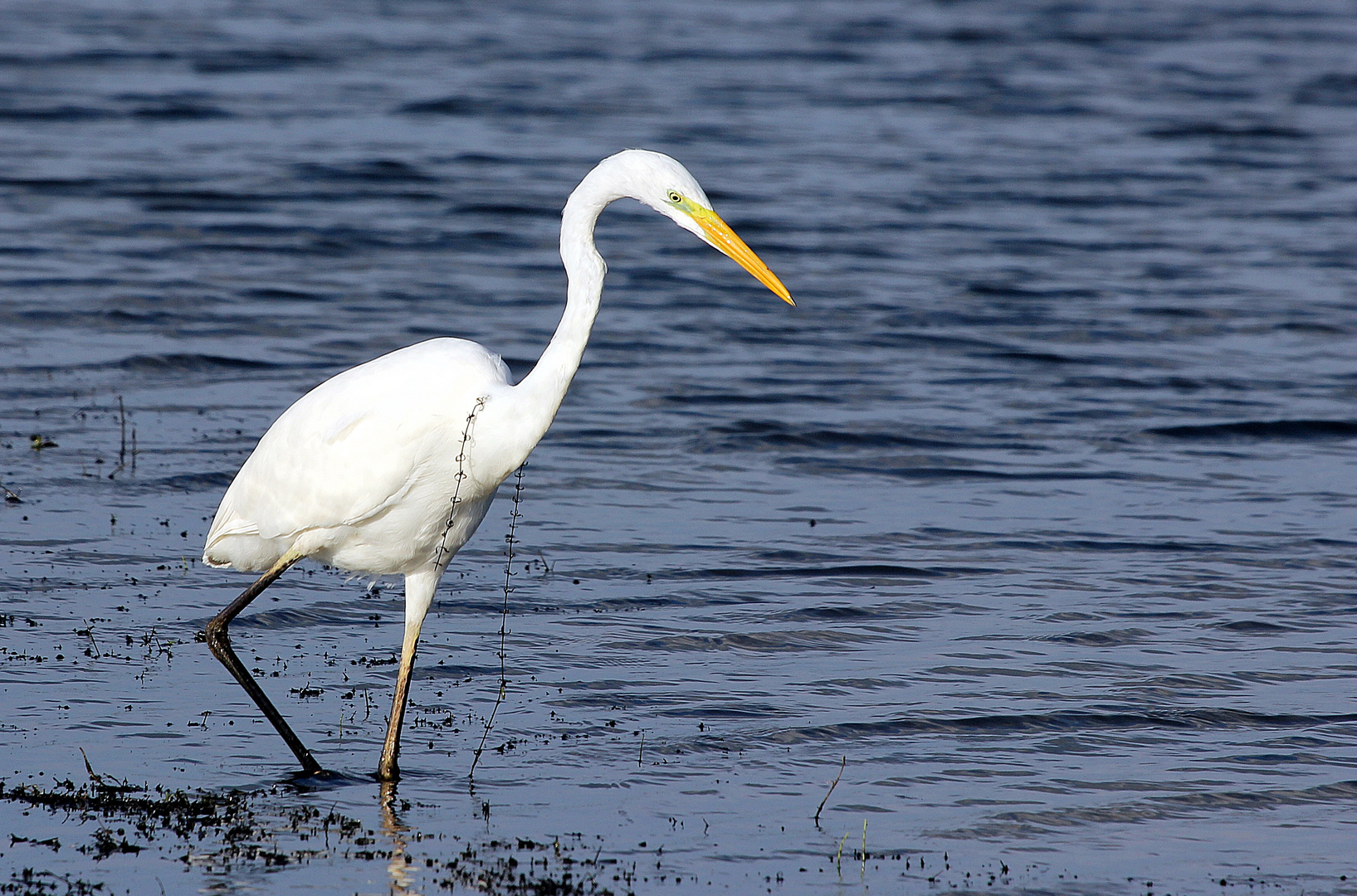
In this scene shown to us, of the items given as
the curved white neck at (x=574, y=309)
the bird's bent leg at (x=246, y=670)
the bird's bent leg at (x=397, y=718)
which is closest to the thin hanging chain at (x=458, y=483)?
the curved white neck at (x=574, y=309)

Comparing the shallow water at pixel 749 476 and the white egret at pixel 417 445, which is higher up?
the white egret at pixel 417 445

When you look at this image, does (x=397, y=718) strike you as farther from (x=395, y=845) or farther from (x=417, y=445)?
(x=417, y=445)

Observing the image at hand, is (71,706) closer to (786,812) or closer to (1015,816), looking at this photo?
(786,812)

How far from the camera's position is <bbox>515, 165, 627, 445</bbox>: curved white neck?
570 centimetres

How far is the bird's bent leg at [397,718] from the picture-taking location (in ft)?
19.9

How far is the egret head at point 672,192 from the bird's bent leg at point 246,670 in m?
1.91

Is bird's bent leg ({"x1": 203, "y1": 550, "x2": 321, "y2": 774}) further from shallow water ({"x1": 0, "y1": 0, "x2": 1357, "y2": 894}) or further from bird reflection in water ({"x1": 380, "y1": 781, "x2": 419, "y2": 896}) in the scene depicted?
bird reflection in water ({"x1": 380, "y1": 781, "x2": 419, "y2": 896})

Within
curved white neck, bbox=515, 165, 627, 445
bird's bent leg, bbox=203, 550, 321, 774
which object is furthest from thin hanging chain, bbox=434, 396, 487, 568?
bird's bent leg, bbox=203, 550, 321, 774

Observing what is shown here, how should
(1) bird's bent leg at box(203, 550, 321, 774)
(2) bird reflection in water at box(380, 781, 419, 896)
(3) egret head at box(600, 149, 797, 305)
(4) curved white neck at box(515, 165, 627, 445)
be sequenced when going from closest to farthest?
(2) bird reflection in water at box(380, 781, 419, 896)
(4) curved white neck at box(515, 165, 627, 445)
(3) egret head at box(600, 149, 797, 305)
(1) bird's bent leg at box(203, 550, 321, 774)

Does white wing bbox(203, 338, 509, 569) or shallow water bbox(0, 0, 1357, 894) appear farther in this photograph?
shallow water bbox(0, 0, 1357, 894)

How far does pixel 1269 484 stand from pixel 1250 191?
36.3ft

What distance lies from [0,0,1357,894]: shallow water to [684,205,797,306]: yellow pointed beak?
73.5 inches

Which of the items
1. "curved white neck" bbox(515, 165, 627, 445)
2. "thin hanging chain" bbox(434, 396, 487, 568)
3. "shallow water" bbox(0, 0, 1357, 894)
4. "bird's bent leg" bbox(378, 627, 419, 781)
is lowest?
"shallow water" bbox(0, 0, 1357, 894)

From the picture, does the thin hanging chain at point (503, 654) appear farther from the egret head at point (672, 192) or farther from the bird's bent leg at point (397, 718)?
the egret head at point (672, 192)
